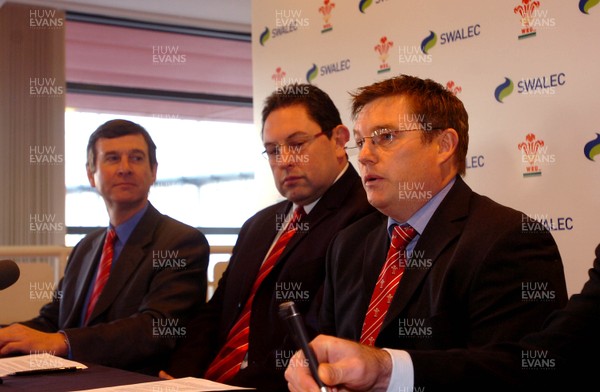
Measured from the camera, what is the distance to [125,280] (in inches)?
113

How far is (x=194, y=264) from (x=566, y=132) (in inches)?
60.0

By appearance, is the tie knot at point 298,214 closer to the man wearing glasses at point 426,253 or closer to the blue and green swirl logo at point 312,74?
the man wearing glasses at point 426,253

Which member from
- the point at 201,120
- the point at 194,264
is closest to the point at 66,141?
the point at 201,120

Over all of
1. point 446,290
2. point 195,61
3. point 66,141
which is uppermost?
point 195,61

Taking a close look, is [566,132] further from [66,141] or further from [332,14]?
[66,141]

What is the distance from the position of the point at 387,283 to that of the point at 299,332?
0.79 metres

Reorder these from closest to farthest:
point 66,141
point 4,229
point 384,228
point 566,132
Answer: point 384,228 < point 566,132 < point 4,229 < point 66,141

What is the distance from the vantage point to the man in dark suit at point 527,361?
1.55 meters

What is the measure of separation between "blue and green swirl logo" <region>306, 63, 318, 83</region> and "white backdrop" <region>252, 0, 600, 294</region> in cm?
40

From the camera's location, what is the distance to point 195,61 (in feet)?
28.3

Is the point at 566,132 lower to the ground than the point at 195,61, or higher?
lower

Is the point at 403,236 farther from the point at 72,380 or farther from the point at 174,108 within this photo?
the point at 174,108

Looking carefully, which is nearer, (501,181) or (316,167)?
(316,167)

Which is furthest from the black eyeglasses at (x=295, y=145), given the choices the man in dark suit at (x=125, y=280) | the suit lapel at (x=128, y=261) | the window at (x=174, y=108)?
the window at (x=174, y=108)
